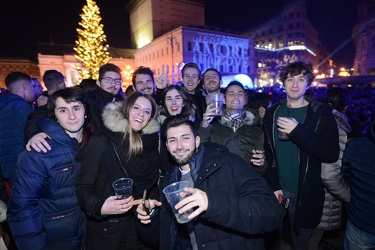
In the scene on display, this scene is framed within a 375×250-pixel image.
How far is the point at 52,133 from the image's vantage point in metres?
2.24

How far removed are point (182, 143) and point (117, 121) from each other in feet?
2.97

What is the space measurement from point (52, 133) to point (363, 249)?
11.0ft

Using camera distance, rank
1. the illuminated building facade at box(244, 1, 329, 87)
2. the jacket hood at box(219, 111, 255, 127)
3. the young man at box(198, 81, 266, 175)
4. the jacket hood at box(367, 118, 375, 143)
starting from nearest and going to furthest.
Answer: the jacket hood at box(367, 118, 375, 143)
the young man at box(198, 81, 266, 175)
the jacket hood at box(219, 111, 255, 127)
the illuminated building facade at box(244, 1, 329, 87)

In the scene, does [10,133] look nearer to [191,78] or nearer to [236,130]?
[191,78]

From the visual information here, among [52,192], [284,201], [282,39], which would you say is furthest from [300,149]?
[282,39]

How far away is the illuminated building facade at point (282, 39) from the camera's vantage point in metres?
62.4

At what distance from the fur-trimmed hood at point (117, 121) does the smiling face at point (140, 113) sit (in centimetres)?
7

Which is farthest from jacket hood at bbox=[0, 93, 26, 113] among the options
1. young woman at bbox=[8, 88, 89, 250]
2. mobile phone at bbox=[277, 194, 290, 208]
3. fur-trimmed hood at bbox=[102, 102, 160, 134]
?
mobile phone at bbox=[277, 194, 290, 208]

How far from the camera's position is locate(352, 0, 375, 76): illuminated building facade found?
47181mm

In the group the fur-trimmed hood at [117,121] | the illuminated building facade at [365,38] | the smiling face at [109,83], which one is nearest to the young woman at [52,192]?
the fur-trimmed hood at [117,121]

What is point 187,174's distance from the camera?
7.28 ft

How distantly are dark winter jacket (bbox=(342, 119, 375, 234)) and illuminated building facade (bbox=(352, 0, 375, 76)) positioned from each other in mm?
61803

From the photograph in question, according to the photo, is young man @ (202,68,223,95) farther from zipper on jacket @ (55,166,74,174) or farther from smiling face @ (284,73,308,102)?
zipper on jacket @ (55,166,74,174)

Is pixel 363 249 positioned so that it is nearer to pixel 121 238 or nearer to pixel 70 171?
pixel 121 238
